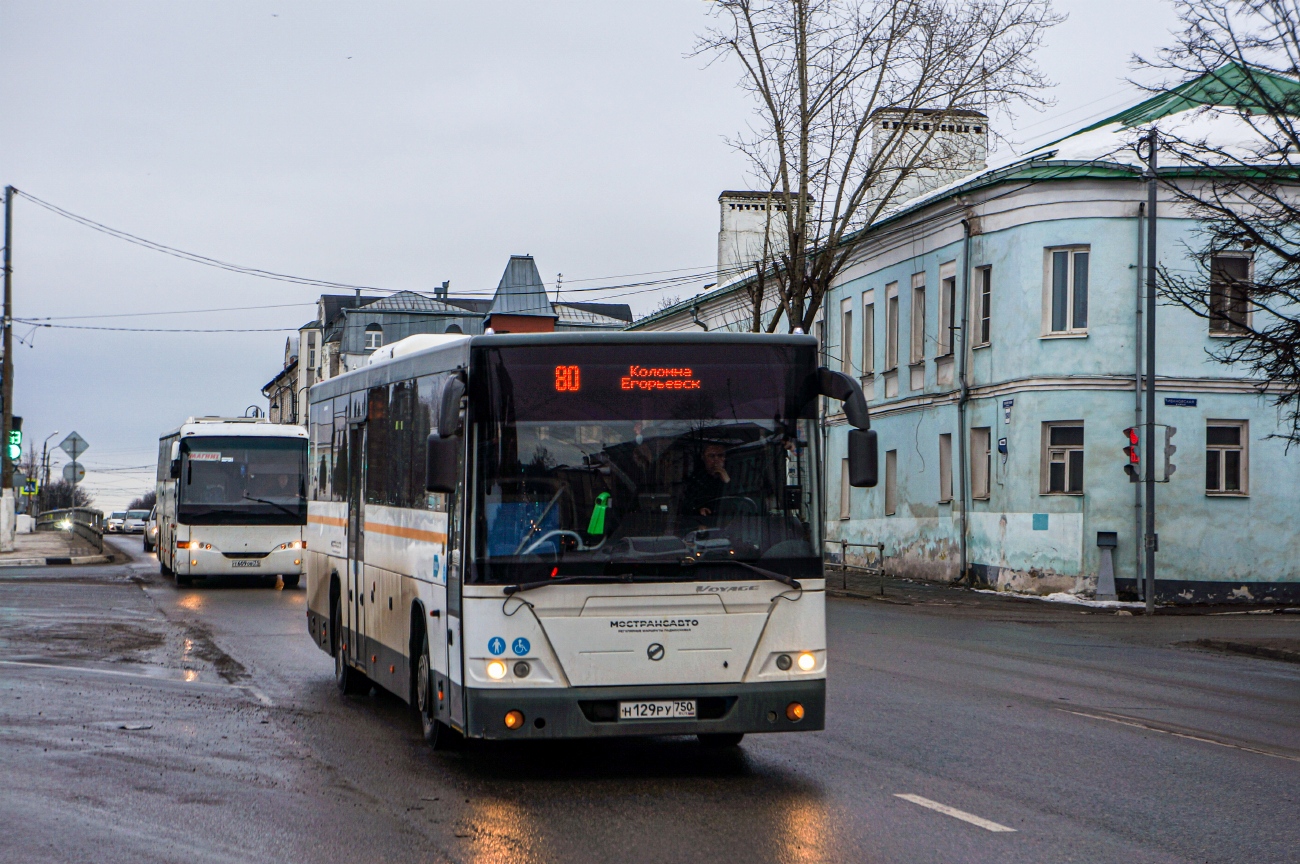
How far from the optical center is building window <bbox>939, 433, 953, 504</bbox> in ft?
119

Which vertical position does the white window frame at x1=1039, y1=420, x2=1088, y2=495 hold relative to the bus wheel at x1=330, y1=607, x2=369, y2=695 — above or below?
above

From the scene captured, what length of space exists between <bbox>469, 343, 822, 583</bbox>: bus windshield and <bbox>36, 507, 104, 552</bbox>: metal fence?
3845 centimetres

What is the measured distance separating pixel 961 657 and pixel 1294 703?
4059 mm

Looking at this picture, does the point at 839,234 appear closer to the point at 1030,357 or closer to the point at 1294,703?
the point at 1030,357

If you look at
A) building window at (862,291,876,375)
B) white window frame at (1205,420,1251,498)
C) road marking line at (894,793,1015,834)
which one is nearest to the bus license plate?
road marking line at (894,793,1015,834)

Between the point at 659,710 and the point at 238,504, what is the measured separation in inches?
893

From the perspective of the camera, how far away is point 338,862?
7.04m

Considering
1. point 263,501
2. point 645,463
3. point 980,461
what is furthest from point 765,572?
point 980,461

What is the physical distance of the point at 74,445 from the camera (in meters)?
43.4

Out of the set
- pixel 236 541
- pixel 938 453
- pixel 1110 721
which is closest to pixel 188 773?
pixel 1110 721

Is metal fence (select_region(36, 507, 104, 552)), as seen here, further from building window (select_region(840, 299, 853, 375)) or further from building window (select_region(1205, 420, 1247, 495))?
building window (select_region(1205, 420, 1247, 495))

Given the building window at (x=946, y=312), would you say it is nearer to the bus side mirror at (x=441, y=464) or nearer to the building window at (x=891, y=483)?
the building window at (x=891, y=483)

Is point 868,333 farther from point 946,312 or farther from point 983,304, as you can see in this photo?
point 983,304

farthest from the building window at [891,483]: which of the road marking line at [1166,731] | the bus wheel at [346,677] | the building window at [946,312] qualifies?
the bus wheel at [346,677]
